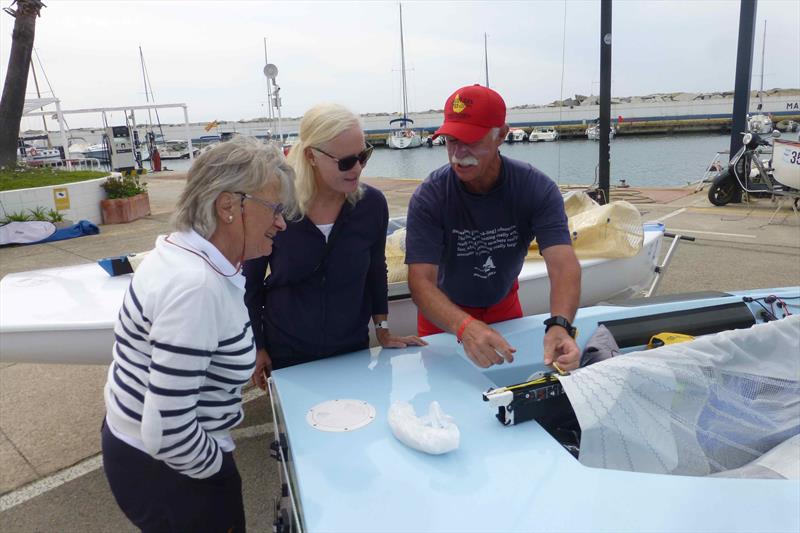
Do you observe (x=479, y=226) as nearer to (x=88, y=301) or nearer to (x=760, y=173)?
(x=88, y=301)

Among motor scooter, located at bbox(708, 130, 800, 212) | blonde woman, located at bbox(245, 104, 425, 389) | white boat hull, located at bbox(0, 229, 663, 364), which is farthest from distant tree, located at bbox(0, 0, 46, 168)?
motor scooter, located at bbox(708, 130, 800, 212)

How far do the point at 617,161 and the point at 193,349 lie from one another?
3280cm

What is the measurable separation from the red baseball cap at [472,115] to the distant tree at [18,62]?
37.9 ft

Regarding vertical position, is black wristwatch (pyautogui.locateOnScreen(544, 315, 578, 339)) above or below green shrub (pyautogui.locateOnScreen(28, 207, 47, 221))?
above

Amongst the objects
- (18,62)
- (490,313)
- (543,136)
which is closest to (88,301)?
(490,313)

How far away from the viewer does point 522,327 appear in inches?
86.0

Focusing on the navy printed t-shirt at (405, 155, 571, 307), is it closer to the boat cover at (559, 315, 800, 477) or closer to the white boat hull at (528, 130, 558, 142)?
the boat cover at (559, 315, 800, 477)

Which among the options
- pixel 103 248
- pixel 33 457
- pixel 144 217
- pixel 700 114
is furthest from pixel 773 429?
pixel 700 114

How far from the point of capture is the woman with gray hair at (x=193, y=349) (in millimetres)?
1055

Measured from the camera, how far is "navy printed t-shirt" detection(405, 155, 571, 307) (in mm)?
2123

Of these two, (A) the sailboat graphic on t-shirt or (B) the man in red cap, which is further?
(A) the sailboat graphic on t-shirt

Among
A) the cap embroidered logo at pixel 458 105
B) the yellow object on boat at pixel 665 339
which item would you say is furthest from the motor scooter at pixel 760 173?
the cap embroidered logo at pixel 458 105

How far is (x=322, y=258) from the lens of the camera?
6.01 feet

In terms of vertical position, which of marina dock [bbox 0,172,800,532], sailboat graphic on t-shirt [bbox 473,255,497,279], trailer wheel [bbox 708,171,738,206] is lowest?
marina dock [bbox 0,172,800,532]
